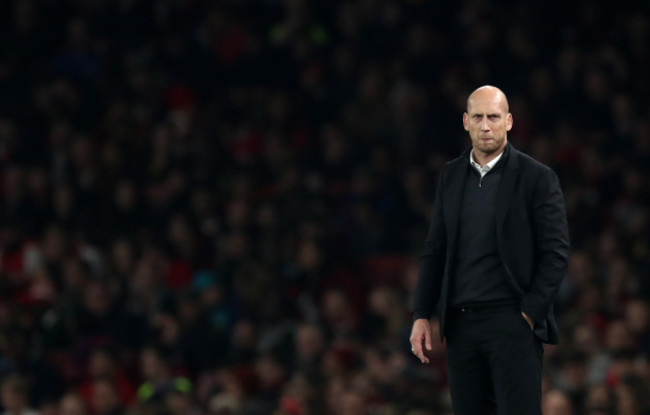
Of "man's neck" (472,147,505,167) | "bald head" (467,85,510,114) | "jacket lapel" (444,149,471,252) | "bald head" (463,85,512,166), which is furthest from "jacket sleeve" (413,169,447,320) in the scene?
"bald head" (467,85,510,114)

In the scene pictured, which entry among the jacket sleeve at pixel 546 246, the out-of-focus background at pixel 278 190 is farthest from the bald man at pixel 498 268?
the out-of-focus background at pixel 278 190

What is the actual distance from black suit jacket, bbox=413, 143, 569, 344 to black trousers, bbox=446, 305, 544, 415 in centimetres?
6

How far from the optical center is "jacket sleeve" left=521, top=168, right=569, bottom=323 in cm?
512

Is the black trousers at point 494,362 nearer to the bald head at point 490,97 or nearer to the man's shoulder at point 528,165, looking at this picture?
the man's shoulder at point 528,165

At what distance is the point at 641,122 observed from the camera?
36.1 feet

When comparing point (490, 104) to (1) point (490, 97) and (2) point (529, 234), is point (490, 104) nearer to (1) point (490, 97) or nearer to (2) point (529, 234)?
(1) point (490, 97)

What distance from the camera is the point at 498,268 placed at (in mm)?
5227

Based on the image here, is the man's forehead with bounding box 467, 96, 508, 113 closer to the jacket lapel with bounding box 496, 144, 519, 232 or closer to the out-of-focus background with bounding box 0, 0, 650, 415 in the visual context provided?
the jacket lapel with bounding box 496, 144, 519, 232

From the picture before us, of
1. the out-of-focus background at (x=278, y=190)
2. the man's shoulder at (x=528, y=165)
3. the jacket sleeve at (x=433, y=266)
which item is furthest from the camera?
the out-of-focus background at (x=278, y=190)

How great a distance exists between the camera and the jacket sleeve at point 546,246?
5.12 metres

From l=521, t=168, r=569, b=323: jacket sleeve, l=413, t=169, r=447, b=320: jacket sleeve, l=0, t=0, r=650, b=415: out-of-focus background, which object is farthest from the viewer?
l=0, t=0, r=650, b=415: out-of-focus background

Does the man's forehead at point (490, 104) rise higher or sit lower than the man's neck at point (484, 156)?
higher

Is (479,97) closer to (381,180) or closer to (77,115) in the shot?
(381,180)

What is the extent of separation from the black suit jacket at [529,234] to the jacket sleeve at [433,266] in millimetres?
61
